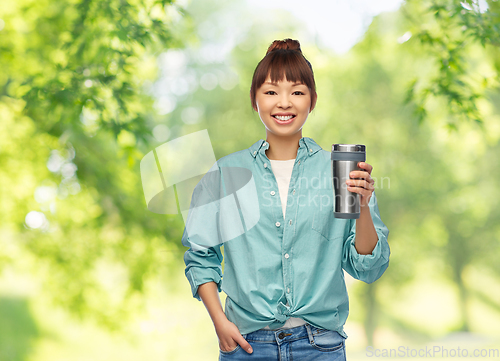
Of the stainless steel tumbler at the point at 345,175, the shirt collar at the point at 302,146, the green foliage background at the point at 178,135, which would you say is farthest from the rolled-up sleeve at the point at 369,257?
the green foliage background at the point at 178,135

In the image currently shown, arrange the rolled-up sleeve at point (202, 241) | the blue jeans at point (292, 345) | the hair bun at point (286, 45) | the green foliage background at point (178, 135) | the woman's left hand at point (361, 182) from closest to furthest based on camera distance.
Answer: the woman's left hand at point (361, 182), the blue jeans at point (292, 345), the rolled-up sleeve at point (202, 241), the hair bun at point (286, 45), the green foliage background at point (178, 135)

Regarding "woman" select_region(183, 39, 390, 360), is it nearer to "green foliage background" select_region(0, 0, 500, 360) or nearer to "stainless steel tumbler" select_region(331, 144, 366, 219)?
"stainless steel tumbler" select_region(331, 144, 366, 219)

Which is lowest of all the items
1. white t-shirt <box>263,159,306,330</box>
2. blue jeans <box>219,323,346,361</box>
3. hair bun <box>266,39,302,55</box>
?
blue jeans <box>219,323,346,361</box>

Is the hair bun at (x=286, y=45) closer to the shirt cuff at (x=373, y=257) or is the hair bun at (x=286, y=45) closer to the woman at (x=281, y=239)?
the woman at (x=281, y=239)

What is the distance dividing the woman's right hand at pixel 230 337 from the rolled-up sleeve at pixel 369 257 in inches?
16.3

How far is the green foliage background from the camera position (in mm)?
4098

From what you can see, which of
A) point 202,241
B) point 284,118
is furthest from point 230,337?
point 284,118

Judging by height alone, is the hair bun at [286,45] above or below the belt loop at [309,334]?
above

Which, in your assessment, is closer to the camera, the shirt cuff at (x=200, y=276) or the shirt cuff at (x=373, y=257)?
the shirt cuff at (x=373, y=257)

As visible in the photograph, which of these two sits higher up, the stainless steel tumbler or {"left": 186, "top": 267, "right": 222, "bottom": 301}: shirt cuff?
the stainless steel tumbler

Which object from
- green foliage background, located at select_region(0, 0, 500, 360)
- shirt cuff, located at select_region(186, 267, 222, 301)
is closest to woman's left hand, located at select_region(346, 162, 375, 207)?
shirt cuff, located at select_region(186, 267, 222, 301)

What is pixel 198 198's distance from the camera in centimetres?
156

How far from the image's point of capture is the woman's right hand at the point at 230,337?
1397 mm

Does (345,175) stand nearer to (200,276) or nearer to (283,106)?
(283,106)
